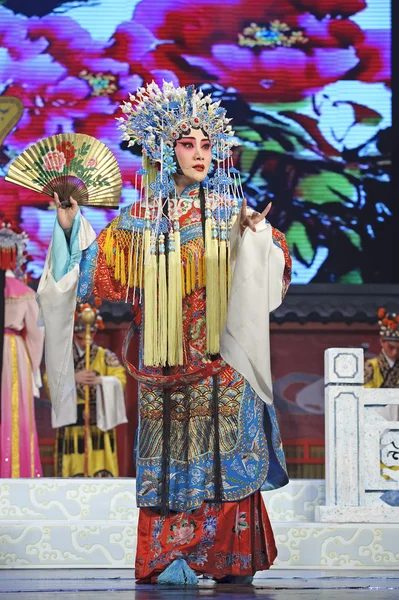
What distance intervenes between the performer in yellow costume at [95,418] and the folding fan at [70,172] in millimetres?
4804

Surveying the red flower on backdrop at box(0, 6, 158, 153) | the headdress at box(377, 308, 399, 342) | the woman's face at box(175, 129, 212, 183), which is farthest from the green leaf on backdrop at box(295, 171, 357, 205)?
the woman's face at box(175, 129, 212, 183)

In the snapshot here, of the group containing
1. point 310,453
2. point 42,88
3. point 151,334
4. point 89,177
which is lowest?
point 310,453

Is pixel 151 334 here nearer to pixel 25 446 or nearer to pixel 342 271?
pixel 25 446

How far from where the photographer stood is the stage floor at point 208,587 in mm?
3814

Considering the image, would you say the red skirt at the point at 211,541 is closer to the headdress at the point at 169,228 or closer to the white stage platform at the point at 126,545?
the headdress at the point at 169,228

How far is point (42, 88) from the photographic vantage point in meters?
10.8

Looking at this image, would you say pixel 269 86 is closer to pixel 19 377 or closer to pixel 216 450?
pixel 19 377

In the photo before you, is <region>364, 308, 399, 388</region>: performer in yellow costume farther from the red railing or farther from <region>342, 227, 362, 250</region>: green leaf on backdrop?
the red railing

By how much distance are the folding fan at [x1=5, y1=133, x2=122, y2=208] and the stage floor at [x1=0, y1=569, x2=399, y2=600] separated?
129cm

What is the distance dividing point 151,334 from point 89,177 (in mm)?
587

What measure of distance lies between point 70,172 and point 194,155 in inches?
16.9

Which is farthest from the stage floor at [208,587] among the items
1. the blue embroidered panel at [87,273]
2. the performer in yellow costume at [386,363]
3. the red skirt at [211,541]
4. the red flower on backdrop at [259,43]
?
the red flower on backdrop at [259,43]

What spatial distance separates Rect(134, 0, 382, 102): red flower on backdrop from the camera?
1084 centimetres

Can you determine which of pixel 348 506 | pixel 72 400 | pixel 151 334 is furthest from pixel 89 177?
pixel 72 400
